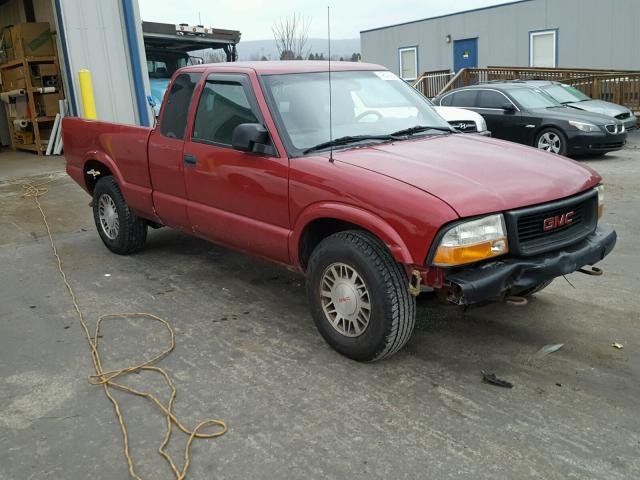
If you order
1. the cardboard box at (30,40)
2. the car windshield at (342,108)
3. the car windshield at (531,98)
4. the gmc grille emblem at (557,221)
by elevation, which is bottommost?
the gmc grille emblem at (557,221)

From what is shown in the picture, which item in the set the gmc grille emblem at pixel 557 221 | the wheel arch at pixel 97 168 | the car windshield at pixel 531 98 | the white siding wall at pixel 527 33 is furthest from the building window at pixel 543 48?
the gmc grille emblem at pixel 557 221

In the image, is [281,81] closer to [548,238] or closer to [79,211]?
[548,238]

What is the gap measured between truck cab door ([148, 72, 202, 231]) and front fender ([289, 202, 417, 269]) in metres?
1.39

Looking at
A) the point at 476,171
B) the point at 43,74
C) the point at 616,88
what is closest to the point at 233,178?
the point at 476,171

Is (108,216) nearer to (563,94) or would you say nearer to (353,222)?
(353,222)

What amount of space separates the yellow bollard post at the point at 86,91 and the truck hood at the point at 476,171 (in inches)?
360

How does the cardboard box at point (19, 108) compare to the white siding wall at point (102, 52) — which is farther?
the cardboard box at point (19, 108)

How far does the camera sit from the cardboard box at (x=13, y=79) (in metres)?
14.1

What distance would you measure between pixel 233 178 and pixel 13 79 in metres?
12.5

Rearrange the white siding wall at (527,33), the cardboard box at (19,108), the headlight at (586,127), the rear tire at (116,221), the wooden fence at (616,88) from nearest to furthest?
the rear tire at (116,221), the headlight at (586,127), the cardboard box at (19,108), the wooden fence at (616,88), the white siding wall at (527,33)

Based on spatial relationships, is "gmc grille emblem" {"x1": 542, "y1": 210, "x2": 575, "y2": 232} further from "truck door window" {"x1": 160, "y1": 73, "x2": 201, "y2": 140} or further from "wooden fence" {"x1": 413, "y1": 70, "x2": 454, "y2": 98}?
"wooden fence" {"x1": 413, "y1": 70, "x2": 454, "y2": 98}

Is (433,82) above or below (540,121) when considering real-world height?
above

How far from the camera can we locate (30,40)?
547 inches

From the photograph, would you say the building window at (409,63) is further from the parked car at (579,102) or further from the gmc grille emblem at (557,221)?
the gmc grille emblem at (557,221)
